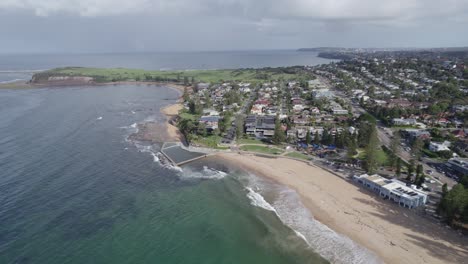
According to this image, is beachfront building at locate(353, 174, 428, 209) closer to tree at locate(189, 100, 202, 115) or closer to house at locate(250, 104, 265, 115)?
house at locate(250, 104, 265, 115)

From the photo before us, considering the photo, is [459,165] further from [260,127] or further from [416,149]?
[260,127]

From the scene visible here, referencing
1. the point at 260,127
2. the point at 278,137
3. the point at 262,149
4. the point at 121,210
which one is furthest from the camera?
the point at 260,127

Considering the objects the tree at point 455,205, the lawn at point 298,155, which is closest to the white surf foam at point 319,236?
the tree at point 455,205

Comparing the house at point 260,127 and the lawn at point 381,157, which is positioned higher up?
the house at point 260,127

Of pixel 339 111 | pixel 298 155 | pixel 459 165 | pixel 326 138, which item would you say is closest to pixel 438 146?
pixel 459 165

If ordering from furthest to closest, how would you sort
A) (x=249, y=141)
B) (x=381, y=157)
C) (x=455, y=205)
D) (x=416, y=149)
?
(x=249, y=141) < (x=381, y=157) < (x=416, y=149) < (x=455, y=205)

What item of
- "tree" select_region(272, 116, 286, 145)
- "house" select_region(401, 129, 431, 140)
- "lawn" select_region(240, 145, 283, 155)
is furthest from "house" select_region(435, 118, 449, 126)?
"lawn" select_region(240, 145, 283, 155)

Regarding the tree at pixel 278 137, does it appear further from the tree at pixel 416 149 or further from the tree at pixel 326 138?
the tree at pixel 416 149
